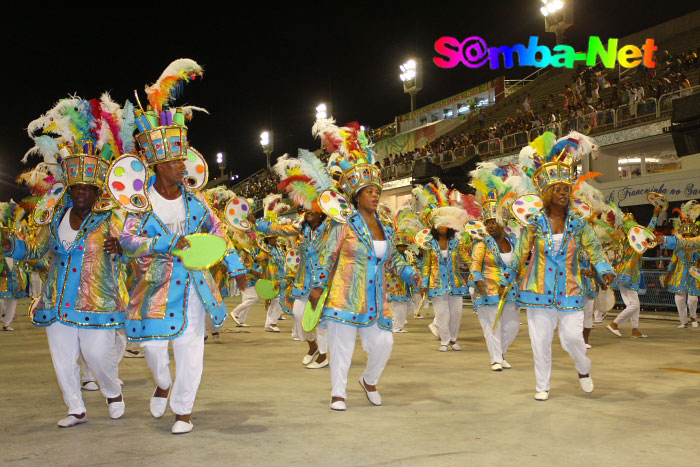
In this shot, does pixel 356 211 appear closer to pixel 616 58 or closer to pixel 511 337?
pixel 511 337

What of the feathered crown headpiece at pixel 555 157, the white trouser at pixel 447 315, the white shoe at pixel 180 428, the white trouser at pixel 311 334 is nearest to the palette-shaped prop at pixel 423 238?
the white trouser at pixel 447 315

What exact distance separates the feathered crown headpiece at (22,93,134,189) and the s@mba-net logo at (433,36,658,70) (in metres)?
21.8

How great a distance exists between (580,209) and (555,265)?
0.69 m

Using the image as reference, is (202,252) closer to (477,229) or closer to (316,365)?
(316,365)

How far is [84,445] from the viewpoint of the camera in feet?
15.7

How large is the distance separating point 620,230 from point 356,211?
7818mm

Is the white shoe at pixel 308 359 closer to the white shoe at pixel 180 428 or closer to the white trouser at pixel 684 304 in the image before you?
the white shoe at pixel 180 428

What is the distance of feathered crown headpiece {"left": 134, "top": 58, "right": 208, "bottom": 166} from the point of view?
17.7ft

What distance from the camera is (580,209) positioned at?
6.93 meters

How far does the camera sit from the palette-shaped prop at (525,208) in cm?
666

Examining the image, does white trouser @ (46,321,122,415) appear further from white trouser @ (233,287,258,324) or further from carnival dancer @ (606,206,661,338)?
carnival dancer @ (606,206,661,338)

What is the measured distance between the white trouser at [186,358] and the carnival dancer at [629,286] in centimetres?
846

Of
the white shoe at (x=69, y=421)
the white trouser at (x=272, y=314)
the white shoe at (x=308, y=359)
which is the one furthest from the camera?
A: the white trouser at (x=272, y=314)

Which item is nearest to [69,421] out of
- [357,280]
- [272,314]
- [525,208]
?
[357,280]
